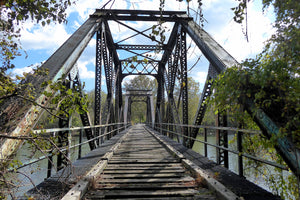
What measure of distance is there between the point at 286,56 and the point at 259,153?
158cm

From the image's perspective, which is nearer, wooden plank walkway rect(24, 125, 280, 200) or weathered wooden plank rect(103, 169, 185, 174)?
wooden plank walkway rect(24, 125, 280, 200)

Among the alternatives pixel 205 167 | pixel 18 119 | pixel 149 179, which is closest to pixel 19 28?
pixel 18 119

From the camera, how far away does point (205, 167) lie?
3492mm

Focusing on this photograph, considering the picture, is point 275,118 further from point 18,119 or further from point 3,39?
point 3,39

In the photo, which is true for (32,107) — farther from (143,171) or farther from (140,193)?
(143,171)

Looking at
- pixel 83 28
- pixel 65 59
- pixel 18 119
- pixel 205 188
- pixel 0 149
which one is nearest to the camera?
pixel 0 149

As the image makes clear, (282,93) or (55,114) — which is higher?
(282,93)

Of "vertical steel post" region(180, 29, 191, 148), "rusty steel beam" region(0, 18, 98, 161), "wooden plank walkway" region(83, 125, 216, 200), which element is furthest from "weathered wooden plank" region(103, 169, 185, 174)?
"vertical steel post" region(180, 29, 191, 148)

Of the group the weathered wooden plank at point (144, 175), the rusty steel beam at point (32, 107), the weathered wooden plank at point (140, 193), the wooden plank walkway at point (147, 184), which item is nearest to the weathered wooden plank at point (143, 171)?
the wooden plank walkway at point (147, 184)

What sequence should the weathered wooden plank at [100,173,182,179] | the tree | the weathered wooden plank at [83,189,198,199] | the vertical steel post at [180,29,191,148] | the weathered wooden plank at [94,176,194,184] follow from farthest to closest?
the vertical steel post at [180,29,191,148] < the weathered wooden plank at [100,173,182,179] < the weathered wooden plank at [94,176,194,184] < the weathered wooden plank at [83,189,198,199] < the tree

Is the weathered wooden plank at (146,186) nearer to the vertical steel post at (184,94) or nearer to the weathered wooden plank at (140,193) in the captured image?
the weathered wooden plank at (140,193)

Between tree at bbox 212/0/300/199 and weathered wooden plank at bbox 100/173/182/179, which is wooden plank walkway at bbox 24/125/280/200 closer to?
weathered wooden plank at bbox 100/173/182/179

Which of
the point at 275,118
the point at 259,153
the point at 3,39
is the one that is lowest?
the point at 259,153

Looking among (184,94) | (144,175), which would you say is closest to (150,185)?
(144,175)
